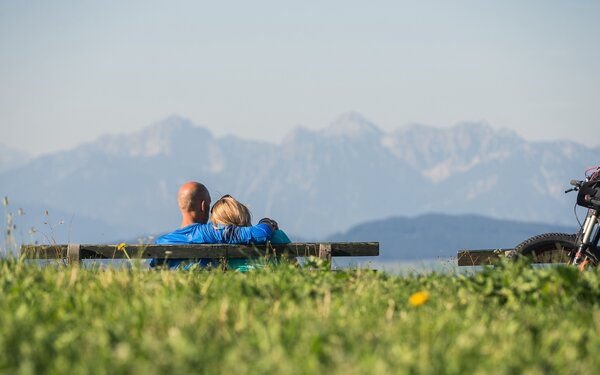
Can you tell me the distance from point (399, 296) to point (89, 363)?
8.67 feet

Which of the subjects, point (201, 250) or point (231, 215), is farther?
point (231, 215)

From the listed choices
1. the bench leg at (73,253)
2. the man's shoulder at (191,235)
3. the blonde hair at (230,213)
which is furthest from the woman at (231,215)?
the bench leg at (73,253)

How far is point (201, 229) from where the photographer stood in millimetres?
9367

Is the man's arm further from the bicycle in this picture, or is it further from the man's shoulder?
the bicycle

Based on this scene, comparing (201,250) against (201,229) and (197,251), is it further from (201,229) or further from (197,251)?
(201,229)

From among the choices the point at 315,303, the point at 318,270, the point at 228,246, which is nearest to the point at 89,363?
the point at 315,303

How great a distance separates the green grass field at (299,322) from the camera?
4.09m

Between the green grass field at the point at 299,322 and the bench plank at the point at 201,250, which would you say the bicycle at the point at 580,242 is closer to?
the bench plank at the point at 201,250

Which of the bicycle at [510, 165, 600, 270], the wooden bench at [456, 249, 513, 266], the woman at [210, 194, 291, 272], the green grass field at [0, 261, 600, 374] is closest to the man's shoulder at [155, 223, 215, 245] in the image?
the woman at [210, 194, 291, 272]

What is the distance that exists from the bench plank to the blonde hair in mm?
312

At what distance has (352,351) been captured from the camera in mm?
4445

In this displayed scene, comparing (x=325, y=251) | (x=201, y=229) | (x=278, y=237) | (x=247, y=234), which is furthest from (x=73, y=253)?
(x=325, y=251)

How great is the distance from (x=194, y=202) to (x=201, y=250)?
0.62m

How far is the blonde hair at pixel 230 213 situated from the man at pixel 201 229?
0.38 ft
